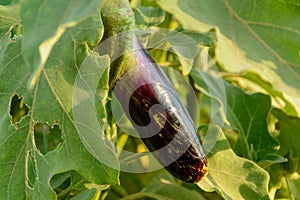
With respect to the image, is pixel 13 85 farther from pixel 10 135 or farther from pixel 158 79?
pixel 158 79

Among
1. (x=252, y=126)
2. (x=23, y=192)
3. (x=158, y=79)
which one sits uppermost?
(x=158, y=79)

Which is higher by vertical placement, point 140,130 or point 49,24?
point 49,24

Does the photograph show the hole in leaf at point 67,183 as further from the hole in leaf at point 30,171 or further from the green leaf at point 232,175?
the green leaf at point 232,175

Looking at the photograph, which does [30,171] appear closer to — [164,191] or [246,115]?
[164,191]

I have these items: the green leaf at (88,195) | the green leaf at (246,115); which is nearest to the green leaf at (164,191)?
the green leaf at (246,115)

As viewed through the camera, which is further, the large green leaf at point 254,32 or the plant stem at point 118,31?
the plant stem at point 118,31

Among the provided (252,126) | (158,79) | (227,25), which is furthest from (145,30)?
(252,126)
